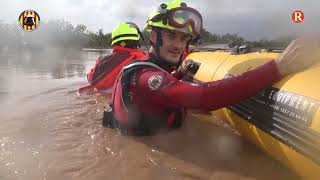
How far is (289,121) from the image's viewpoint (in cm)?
250

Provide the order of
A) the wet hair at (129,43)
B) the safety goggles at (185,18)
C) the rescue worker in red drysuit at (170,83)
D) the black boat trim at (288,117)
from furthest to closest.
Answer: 1. the wet hair at (129,43)
2. the safety goggles at (185,18)
3. the rescue worker in red drysuit at (170,83)
4. the black boat trim at (288,117)

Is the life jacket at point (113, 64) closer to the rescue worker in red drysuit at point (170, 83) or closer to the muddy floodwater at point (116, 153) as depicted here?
the muddy floodwater at point (116, 153)

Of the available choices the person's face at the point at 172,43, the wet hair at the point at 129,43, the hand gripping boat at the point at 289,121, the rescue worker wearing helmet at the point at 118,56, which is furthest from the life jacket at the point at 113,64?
the hand gripping boat at the point at 289,121

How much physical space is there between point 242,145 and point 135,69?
3.79ft

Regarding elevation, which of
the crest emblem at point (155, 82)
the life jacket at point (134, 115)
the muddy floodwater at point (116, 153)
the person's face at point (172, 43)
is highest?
the person's face at point (172, 43)

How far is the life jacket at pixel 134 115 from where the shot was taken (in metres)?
3.14

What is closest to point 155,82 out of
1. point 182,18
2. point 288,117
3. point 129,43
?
point 182,18

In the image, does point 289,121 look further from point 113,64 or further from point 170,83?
point 113,64

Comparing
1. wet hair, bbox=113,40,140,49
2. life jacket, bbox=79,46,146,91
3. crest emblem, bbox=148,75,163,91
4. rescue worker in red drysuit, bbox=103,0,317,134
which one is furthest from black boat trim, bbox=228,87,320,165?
wet hair, bbox=113,40,140,49

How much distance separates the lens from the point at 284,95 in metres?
2.61

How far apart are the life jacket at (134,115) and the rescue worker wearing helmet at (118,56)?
268cm

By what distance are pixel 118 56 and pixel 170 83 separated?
3.58 metres

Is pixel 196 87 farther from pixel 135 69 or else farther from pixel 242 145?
pixel 242 145

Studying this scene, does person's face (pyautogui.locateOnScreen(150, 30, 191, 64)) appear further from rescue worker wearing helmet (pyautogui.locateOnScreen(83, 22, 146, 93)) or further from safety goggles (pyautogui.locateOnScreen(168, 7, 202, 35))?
rescue worker wearing helmet (pyautogui.locateOnScreen(83, 22, 146, 93))
